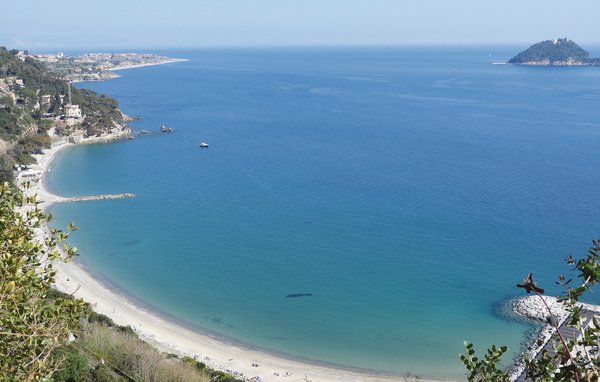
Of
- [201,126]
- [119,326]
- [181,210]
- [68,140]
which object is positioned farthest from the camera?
[201,126]

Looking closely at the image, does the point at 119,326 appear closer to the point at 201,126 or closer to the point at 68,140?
the point at 68,140

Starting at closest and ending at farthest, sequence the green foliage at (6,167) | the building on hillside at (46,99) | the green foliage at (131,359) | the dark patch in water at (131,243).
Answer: the green foliage at (131,359), the dark patch in water at (131,243), the green foliage at (6,167), the building on hillside at (46,99)

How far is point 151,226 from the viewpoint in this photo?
2986cm

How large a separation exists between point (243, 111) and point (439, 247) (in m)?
45.9

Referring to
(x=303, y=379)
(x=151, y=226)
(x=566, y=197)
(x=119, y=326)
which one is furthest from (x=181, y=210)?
(x=566, y=197)

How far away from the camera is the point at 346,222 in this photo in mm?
29766

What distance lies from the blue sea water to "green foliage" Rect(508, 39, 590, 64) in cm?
10402

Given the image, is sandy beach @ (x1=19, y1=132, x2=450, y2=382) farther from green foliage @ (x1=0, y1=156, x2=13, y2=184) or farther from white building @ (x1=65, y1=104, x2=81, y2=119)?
white building @ (x1=65, y1=104, x2=81, y2=119)

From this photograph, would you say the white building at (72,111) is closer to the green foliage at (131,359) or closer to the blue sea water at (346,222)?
the blue sea water at (346,222)

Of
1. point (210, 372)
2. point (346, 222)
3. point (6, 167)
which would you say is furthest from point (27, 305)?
point (6, 167)

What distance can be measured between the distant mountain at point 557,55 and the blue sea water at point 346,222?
103593mm

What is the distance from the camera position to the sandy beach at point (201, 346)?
16.7m

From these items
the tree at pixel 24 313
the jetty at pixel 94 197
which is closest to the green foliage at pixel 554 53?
the jetty at pixel 94 197

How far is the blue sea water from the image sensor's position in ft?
66.0
